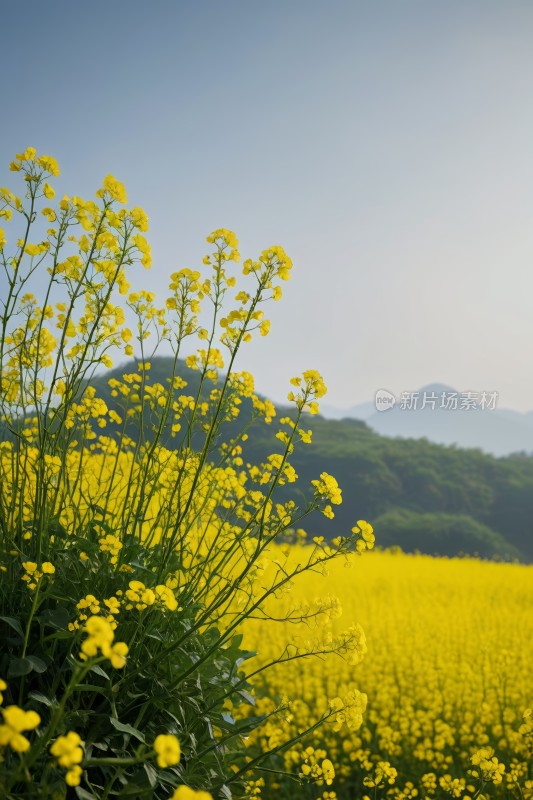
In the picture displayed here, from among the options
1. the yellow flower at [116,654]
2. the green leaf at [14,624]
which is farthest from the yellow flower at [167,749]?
the green leaf at [14,624]

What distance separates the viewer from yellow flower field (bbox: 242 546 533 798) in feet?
15.9

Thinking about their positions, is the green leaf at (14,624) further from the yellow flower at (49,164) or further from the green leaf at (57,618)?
the yellow flower at (49,164)

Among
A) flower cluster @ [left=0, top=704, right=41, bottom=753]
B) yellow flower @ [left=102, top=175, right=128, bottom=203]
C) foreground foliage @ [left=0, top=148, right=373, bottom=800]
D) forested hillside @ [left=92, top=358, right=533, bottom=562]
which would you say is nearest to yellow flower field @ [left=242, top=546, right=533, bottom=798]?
foreground foliage @ [left=0, top=148, right=373, bottom=800]

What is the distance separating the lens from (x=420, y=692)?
6391 millimetres

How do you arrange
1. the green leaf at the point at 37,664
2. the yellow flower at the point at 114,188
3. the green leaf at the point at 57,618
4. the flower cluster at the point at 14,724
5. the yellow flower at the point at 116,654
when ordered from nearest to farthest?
the flower cluster at the point at 14,724
the yellow flower at the point at 116,654
the green leaf at the point at 37,664
the green leaf at the point at 57,618
the yellow flower at the point at 114,188

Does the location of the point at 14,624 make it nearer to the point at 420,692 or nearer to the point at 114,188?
the point at 114,188

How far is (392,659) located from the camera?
7238 mm

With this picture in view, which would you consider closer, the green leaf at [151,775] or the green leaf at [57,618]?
the green leaf at [151,775]

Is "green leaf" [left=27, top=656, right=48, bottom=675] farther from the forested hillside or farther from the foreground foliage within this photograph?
the forested hillside

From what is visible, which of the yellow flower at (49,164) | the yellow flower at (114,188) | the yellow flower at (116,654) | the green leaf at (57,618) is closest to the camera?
the yellow flower at (116,654)

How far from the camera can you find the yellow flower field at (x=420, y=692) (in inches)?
190

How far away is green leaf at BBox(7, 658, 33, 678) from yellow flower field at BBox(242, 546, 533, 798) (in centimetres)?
113

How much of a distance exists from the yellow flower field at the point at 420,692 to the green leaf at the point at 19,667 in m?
1.13

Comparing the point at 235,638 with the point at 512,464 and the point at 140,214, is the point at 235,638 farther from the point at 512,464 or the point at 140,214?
the point at 512,464
